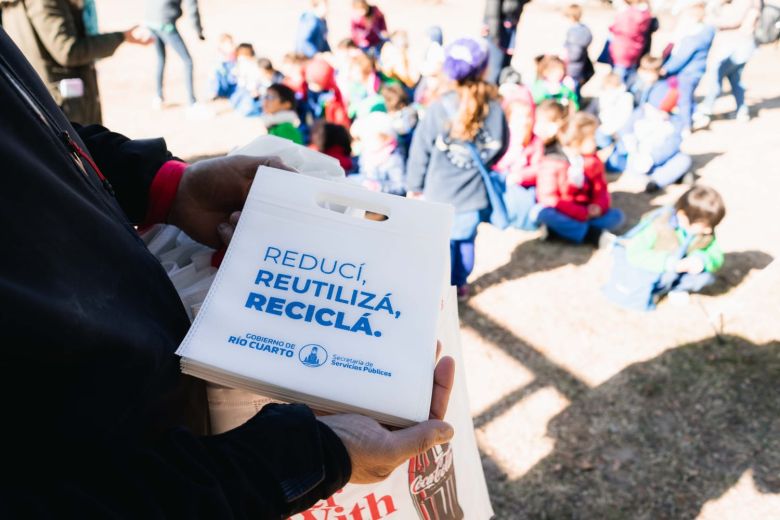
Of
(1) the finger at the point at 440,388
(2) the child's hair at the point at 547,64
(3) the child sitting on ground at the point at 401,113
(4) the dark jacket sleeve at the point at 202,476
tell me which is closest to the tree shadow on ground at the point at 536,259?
(3) the child sitting on ground at the point at 401,113

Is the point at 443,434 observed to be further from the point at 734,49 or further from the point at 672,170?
the point at 734,49

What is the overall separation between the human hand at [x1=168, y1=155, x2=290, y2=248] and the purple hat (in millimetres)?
2182

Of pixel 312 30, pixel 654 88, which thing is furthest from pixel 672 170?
pixel 312 30

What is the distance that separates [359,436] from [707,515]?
2.04 meters

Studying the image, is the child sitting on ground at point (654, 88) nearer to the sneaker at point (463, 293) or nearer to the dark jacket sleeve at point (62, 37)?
the sneaker at point (463, 293)

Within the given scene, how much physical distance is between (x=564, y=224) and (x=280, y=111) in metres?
2.35

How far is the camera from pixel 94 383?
65 centimetres

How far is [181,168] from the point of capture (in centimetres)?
123

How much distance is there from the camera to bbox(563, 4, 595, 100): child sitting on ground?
5.97 m

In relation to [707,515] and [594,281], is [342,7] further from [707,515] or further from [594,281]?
[707,515]

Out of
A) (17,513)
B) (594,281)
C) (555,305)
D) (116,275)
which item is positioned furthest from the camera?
(594,281)

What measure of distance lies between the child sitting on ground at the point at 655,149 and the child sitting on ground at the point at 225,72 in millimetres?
4392

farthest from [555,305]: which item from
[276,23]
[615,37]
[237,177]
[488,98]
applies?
[276,23]

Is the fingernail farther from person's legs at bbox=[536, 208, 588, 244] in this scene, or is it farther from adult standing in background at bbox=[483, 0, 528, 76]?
adult standing in background at bbox=[483, 0, 528, 76]
